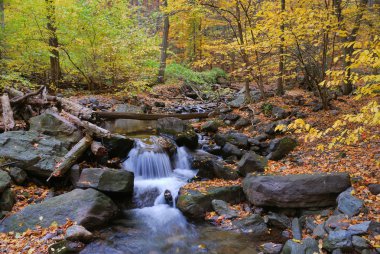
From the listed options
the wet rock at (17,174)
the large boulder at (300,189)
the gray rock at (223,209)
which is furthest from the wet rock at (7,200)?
the large boulder at (300,189)

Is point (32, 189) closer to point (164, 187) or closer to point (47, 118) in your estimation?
point (47, 118)

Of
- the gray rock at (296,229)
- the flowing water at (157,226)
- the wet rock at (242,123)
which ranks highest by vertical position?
the wet rock at (242,123)

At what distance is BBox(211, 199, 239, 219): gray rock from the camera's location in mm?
7045

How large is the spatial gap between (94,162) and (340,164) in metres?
6.93

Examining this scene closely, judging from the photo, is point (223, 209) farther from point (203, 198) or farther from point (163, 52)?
point (163, 52)

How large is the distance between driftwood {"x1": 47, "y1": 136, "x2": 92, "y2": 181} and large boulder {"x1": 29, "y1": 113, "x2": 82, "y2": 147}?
0.81 meters

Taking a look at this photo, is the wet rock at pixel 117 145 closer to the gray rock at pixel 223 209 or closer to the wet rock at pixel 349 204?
the gray rock at pixel 223 209

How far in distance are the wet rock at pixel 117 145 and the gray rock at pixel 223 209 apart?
150 inches

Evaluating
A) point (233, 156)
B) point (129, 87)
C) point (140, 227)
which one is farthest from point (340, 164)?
point (129, 87)

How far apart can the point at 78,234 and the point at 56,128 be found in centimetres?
458

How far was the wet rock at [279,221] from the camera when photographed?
6482 millimetres

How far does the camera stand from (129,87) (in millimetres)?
16156

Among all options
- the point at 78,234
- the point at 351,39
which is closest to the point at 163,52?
the point at 351,39

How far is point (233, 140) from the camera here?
10766 mm
